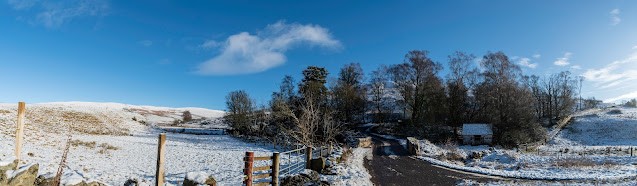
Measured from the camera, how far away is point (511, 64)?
37.2m

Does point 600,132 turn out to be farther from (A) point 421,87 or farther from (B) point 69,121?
(B) point 69,121

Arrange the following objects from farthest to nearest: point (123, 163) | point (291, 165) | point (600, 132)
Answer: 1. point (600, 132)
2. point (123, 163)
3. point (291, 165)

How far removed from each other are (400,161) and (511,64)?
87.2 feet

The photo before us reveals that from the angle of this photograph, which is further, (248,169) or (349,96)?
(349,96)

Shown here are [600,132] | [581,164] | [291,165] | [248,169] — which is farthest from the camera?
[600,132]

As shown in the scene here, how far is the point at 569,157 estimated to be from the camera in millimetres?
19984

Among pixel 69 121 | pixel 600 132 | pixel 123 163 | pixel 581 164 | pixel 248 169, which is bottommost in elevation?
pixel 123 163

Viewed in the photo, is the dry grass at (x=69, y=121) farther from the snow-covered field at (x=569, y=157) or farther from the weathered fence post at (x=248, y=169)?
the snow-covered field at (x=569, y=157)

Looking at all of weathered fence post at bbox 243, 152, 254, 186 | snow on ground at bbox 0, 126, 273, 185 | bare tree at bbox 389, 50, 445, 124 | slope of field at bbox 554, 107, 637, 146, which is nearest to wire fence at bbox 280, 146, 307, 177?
snow on ground at bbox 0, 126, 273, 185

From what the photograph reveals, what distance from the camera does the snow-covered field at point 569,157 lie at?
14969 mm

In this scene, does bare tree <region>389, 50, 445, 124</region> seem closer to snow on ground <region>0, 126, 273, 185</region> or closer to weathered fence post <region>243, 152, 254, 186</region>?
snow on ground <region>0, 126, 273, 185</region>

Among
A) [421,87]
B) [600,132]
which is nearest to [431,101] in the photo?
[421,87]

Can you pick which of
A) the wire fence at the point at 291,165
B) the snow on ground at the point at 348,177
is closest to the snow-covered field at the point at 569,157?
the snow on ground at the point at 348,177

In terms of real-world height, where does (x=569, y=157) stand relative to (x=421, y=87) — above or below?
below
